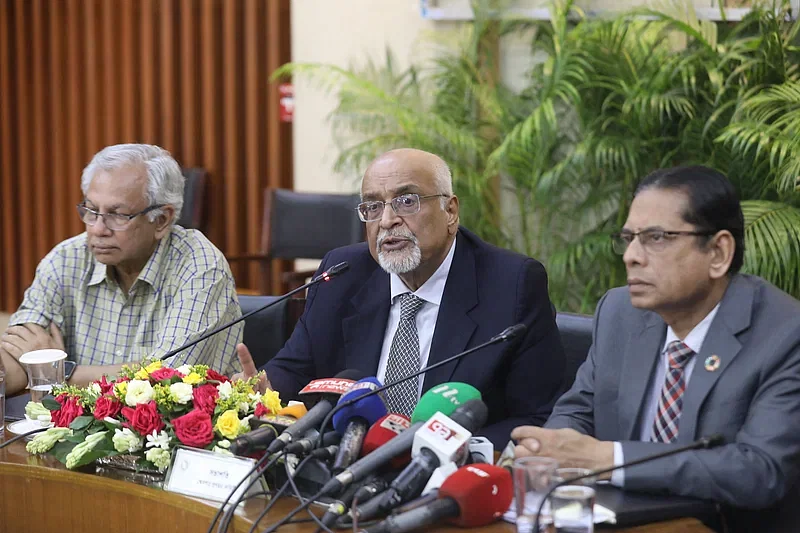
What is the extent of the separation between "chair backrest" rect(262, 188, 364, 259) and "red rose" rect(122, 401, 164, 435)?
3.05 m

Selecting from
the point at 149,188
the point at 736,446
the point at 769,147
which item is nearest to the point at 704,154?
the point at 769,147

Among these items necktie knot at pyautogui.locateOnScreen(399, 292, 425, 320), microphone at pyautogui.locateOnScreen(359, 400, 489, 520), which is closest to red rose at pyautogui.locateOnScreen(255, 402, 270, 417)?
microphone at pyautogui.locateOnScreen(359, 400, 489, 520)

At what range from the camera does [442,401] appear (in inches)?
78.0

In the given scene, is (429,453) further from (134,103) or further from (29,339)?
(134,103)

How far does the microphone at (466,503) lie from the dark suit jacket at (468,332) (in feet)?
2.25

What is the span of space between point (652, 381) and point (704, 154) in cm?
268

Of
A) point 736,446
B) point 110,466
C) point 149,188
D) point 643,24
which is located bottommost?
point 110,466

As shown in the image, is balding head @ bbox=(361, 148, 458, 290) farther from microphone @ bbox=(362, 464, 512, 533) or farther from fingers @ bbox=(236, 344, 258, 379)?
microphone @ bbox=(362, 464, 512, 533)

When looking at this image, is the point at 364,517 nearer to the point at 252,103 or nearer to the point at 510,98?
the point at 510,98

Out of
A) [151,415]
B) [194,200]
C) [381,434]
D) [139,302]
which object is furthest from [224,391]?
[194,200]

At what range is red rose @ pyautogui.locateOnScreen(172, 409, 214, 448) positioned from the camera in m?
2.09

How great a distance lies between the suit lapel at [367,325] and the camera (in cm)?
287

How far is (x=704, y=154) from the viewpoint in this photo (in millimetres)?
4746

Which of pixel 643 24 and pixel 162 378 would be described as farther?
pixel 643 24
